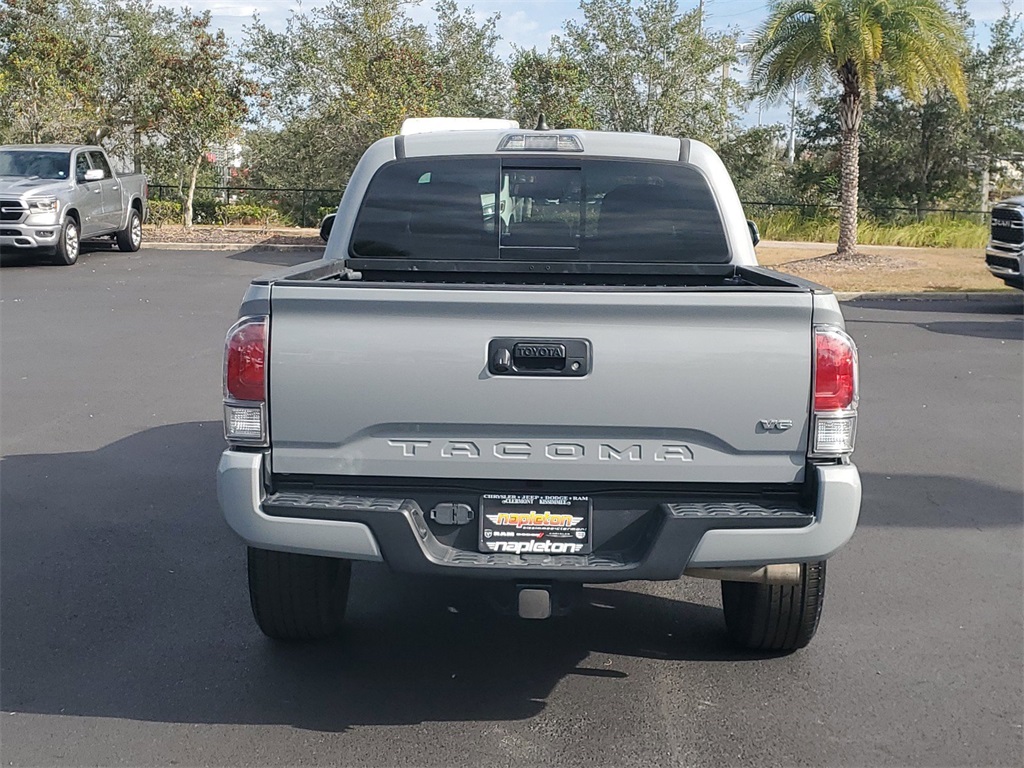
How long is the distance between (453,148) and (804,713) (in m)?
2.87

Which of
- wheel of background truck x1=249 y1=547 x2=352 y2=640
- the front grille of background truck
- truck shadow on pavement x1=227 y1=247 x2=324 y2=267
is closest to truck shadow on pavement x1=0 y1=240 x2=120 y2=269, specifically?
truck shadow on pavement x1=227 y1=247 x2=324 y2=267

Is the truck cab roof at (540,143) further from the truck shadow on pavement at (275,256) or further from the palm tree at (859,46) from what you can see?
the truck shadow on pavement at (275,256)

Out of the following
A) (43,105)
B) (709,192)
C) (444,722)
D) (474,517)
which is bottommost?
(444,722)

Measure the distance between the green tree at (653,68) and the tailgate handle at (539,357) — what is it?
81.2 feet

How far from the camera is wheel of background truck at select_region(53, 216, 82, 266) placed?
19984 mm

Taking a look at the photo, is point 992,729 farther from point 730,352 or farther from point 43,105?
point 43,105

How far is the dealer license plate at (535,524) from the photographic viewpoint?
400 cm

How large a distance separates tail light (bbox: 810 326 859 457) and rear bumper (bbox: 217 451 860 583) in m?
0.09

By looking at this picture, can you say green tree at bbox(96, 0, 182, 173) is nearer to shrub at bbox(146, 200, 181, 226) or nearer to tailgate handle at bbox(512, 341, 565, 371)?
shrub at bbox(146, 200, 181, 226)

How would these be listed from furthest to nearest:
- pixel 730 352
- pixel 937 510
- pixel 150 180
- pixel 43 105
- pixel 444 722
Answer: pixel 150 180
pixel 43 105
pixel 937 510
pixel 444 722
pixel 730 352

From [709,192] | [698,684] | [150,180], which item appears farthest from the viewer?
[150,180]

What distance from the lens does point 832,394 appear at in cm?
388

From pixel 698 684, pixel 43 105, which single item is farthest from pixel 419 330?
pixel 43 105

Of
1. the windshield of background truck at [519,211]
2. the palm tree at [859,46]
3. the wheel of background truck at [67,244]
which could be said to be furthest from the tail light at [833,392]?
the wheel of background truck at [67,244]
